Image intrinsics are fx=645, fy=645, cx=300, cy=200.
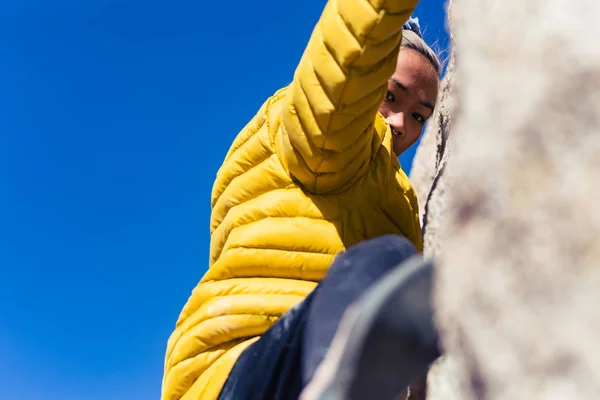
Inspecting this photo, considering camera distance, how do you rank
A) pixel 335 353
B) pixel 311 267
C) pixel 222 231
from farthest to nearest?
pixel 222 231 → pixel 311 267 → pixel 335 353

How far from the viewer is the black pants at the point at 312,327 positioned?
66cm

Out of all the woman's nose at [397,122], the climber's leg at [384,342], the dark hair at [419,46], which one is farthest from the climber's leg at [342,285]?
the dark hair at [419,46]

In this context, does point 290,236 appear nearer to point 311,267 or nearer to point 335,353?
point 311,267

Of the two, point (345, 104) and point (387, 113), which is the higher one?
point (387, 113)

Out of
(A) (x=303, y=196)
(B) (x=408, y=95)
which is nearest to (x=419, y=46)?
(B) (x=408, y=95)

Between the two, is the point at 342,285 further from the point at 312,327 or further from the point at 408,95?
the point at 408,95

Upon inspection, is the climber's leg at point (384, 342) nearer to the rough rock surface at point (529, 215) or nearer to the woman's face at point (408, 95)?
the rough rock surface at point (529, 215)

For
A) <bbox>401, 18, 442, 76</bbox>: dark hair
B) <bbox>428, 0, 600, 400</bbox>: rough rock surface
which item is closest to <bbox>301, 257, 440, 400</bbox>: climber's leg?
<bbox>428, 0, 600, 400</bbox>: rough rock surface

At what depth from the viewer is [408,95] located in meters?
1.62

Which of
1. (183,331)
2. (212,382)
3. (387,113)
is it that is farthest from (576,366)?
(387,113)

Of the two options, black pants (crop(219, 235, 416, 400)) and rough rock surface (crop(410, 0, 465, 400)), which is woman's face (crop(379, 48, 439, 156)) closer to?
rough rock surface (crop(410, 0, 465, 400))

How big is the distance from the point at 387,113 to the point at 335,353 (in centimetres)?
121

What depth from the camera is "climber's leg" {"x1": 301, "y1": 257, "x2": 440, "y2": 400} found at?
47cm

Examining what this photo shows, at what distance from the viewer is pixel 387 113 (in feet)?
5.36
